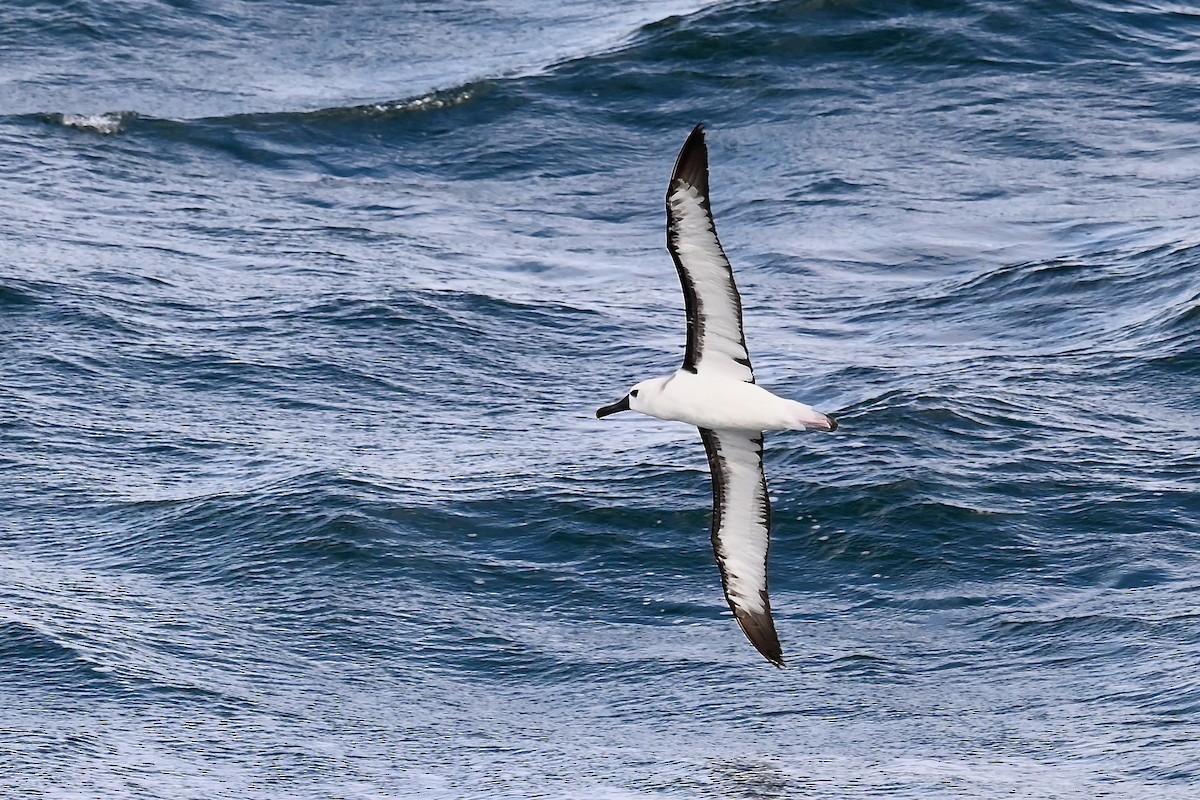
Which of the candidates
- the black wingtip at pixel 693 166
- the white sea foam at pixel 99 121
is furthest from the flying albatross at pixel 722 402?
the white sea foam at pixel 99 121

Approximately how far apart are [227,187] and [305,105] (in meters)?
2.41

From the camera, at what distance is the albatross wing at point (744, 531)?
1492cm

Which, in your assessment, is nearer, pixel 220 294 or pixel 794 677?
pixel 794 677

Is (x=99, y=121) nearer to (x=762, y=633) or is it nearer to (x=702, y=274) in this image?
(x=762, y=633)

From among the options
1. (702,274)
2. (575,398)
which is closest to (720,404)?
(702,274)

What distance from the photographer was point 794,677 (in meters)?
19.6

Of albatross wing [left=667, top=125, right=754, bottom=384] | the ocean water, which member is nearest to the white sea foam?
the ocean water

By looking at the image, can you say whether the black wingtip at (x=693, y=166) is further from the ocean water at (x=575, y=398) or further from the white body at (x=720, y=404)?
the ocean water at (x=575, y=398)

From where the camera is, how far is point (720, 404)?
46.0ft

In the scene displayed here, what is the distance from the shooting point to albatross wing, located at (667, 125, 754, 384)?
1262 cm

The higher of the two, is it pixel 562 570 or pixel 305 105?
pixel 305 105

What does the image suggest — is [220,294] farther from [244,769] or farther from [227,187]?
[244,769]

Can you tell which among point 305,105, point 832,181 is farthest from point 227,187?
point 832,181

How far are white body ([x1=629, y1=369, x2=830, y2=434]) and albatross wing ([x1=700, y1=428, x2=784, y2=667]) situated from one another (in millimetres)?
628
